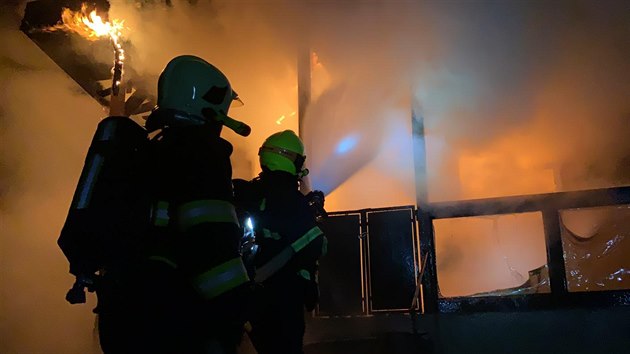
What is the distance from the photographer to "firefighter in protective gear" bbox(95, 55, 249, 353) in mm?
1813

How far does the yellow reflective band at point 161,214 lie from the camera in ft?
6.16

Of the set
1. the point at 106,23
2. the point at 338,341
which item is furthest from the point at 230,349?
the point at 106,23

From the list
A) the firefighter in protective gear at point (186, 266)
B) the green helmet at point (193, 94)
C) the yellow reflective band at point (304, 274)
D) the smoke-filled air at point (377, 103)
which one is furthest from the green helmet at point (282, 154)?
the smoke-filled air at point (377, 103)

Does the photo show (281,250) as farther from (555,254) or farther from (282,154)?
(555,254)

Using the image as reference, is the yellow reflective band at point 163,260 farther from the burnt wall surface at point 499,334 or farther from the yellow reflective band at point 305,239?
the burnt wall surface at point 499,334

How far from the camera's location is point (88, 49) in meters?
6.11

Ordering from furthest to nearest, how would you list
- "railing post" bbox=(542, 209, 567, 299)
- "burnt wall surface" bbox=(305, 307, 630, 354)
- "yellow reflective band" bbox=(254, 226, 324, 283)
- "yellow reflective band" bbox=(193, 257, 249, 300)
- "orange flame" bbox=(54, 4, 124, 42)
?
"orange flame" bbox=(54, 4, 124, 42), "railing post" bbox=(542, 209, 567, 299), "burnt wall surface" bbox=(305, 307, 630, 354), "yellow reflective band" bbox=(254, 226, 324, 283), "yellow reflective band" bbox=(193, 257, 249, 300)

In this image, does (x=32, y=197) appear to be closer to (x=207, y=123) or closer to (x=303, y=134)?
(x=303, y=134)

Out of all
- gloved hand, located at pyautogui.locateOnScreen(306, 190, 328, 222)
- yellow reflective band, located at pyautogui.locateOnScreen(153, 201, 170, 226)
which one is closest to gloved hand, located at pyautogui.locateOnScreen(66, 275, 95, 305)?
yellow reflective band, located at pyautogui.locateOnScreen(153, 201, 170, 226)

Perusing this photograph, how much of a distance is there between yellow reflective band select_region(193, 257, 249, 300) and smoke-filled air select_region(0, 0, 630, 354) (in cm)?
434

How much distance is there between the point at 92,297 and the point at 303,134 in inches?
117

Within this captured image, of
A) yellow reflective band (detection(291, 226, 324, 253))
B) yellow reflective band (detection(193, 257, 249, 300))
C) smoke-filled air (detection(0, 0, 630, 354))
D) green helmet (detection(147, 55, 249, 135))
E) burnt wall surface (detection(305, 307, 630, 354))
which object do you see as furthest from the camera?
smoke-filled air (detection(0, 0, 630, 354))

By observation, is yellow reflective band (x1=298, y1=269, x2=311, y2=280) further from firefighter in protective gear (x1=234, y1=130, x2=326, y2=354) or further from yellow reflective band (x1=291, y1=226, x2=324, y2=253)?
yellow reflective band (x1=291, y1=226, x2=324, y2=253)

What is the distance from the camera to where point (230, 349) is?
6.37ft
